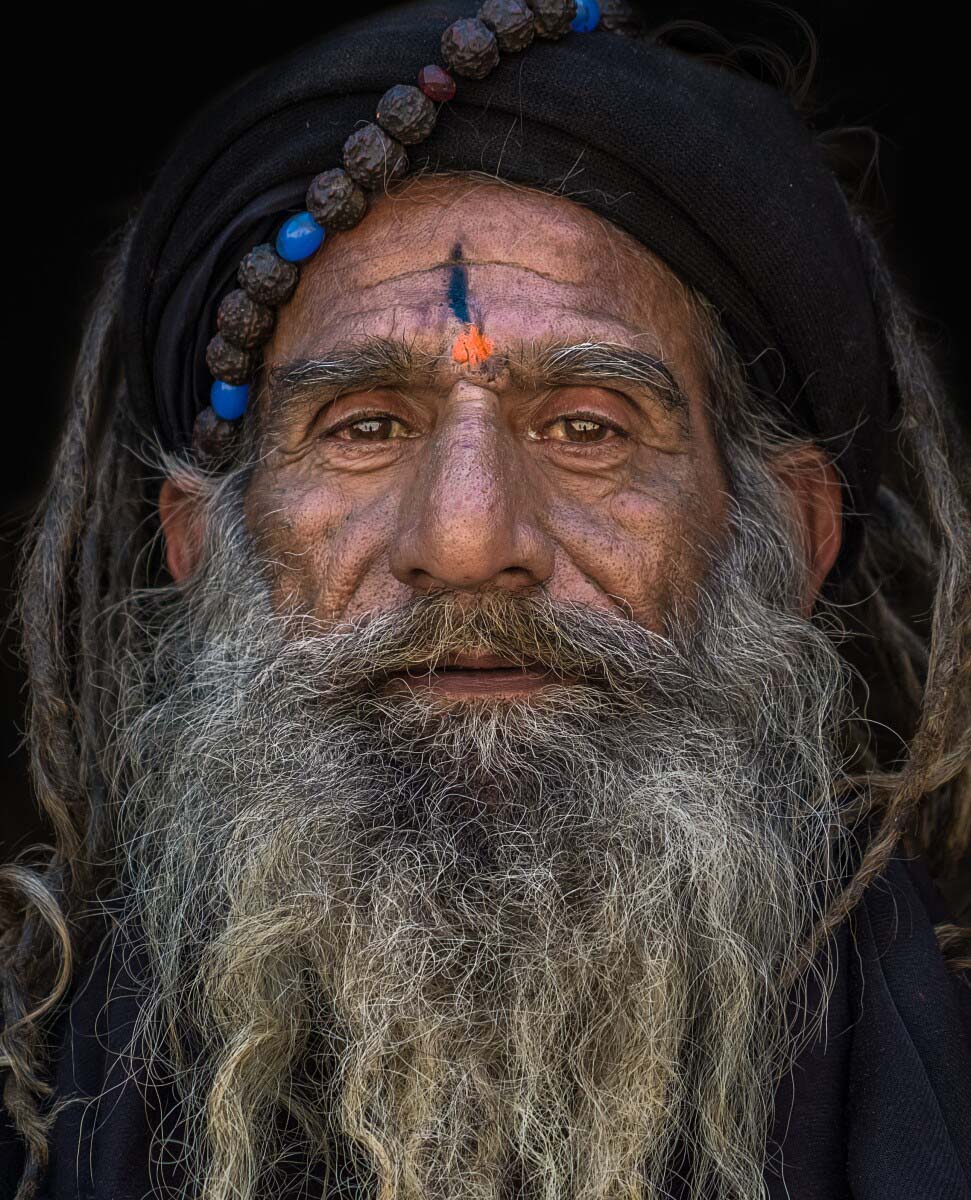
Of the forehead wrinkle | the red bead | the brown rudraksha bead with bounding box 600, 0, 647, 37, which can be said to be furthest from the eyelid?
the brown rudraksha bead with bounding box 600, 0, 647, 37

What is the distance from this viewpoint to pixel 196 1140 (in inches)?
74.9

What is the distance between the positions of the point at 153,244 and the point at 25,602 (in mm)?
725

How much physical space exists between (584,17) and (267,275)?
0.69 metres

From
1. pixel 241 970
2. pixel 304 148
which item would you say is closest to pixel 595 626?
pixel 241 970

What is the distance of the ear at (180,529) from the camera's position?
246cm

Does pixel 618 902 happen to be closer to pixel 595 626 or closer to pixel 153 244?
pixel 595 626

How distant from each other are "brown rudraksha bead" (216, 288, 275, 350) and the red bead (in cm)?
45

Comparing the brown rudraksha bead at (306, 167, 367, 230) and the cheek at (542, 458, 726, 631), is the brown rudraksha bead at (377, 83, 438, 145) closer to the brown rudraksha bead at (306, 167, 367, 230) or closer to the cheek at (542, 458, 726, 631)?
the brown rudraksha bead at (306, 167, 367, 230)

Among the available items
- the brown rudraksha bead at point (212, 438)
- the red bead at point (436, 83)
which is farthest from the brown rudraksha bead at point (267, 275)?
the red bead at point (436, 83)

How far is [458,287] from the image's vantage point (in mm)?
2064

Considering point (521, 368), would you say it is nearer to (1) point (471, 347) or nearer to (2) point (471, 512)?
(1) point (471, 347)

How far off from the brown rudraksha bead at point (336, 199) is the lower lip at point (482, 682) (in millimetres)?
780

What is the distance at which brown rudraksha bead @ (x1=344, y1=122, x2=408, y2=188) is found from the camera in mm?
2074

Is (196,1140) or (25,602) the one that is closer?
(196,1140)
